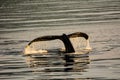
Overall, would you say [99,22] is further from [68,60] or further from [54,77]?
[54,77]

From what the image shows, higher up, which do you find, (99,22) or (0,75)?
(99,22)

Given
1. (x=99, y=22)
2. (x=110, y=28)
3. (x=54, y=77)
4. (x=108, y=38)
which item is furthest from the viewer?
(x=99, y=22)

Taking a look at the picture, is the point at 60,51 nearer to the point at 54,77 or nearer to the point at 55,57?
the point at 55,57

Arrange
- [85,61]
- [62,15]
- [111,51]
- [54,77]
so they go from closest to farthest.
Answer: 1. [54,77]
2. [85,61]
3. [111,51]
4. [62,15]

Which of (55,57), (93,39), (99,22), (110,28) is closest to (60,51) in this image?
(55,57)

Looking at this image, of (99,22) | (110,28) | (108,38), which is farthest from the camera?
(99,22)

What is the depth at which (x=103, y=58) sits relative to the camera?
33.1 metres

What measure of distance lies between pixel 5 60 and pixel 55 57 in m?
2.63

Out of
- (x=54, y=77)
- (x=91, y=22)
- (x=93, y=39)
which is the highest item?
(x=91, y=22)

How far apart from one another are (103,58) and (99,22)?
23.8 m

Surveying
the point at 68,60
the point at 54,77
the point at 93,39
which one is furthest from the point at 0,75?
the point at 93,39

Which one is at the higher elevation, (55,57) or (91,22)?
(91,22)

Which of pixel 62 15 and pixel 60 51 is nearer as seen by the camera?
pixel 60 51

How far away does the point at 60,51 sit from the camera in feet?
117
